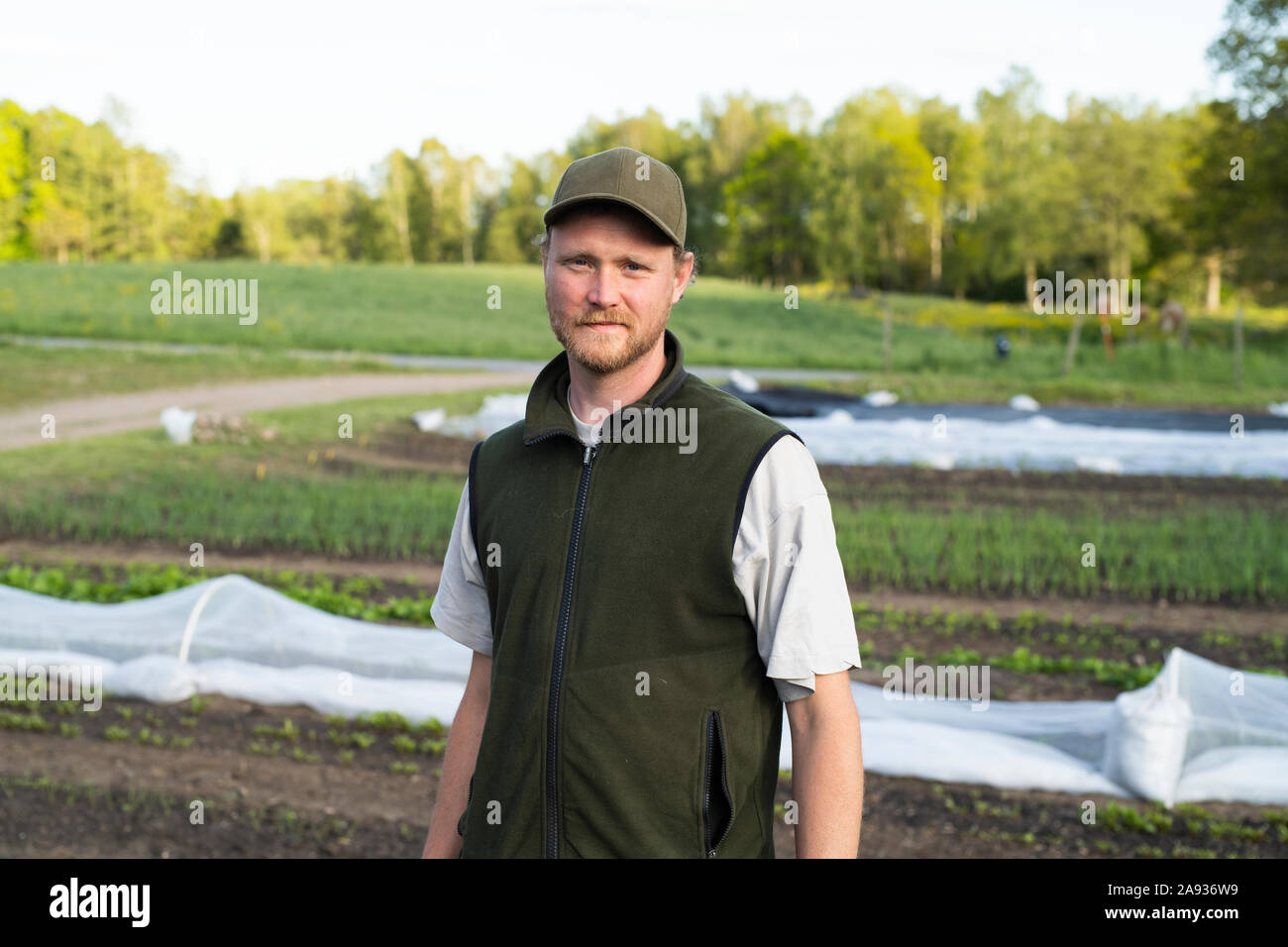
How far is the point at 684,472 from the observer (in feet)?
5.18

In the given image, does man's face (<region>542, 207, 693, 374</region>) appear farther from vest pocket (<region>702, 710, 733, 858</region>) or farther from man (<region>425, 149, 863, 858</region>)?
vest pocket (<region>702, 710, 733, 858</region>)

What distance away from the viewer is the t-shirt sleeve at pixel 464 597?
1822 millimetres

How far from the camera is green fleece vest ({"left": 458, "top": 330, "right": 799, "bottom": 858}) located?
5.06 ft

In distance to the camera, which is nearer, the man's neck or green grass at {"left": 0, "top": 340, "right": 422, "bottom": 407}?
the man's neck

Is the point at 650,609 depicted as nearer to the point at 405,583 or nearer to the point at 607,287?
the point at 607,287

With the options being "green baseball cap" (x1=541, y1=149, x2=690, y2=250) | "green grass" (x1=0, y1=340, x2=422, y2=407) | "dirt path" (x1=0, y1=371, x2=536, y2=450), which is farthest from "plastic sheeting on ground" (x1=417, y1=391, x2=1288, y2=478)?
"green baseball cap" (x1=541, y1=149, x2=690, y2=250)

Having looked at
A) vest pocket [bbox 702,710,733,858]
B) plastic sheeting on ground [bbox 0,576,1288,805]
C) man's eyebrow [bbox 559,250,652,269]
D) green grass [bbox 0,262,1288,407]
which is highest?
green grass [bbox 0,262,1288,407]

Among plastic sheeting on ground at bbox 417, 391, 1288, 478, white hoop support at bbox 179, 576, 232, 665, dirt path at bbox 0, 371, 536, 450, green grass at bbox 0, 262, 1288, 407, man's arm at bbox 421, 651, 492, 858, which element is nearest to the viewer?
man's arm at bbox 421, 651, 492, 858

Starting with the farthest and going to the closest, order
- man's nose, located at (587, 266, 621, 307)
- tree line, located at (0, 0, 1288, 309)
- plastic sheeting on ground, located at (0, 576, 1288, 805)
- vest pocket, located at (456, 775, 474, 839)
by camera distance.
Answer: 1. tree line, located at (0, 0, 1288, 309)
2. plastic sheeting on ground, located at (0, 576, 1288, 805)
3. vest pocket, located at (456, 775, 474, 839)
4. man's nose, located at (587, 266, 621, 307)

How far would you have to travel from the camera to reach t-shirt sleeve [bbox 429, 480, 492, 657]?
1.82m

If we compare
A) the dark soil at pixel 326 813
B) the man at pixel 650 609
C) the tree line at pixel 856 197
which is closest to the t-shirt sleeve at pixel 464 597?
the man at pixel 650 609

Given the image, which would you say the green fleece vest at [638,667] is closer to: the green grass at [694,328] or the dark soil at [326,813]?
the dark soil at [326,813]

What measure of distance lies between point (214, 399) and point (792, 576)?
15.0 metres

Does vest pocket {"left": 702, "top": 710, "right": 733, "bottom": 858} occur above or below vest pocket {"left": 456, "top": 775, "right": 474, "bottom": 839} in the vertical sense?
above
